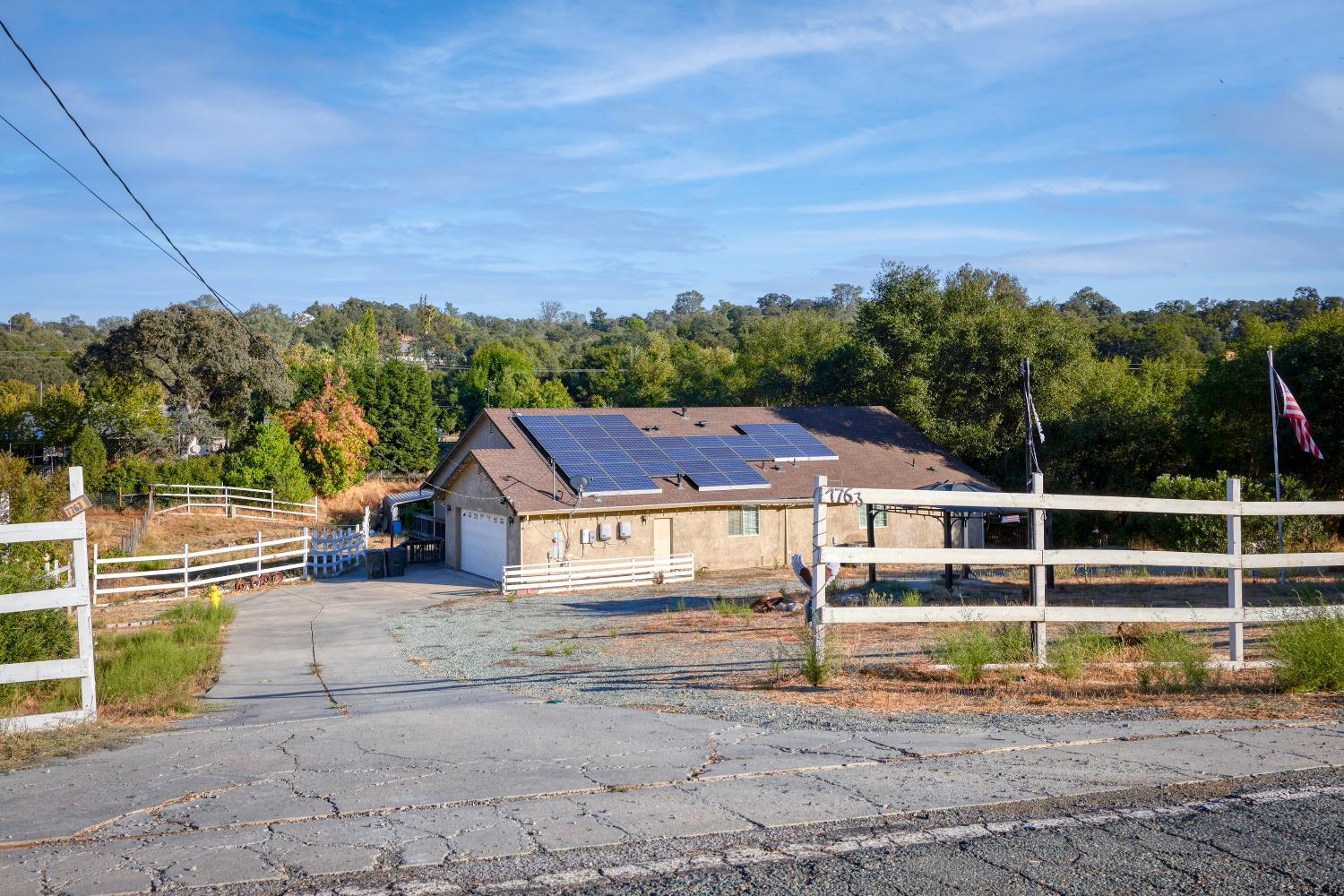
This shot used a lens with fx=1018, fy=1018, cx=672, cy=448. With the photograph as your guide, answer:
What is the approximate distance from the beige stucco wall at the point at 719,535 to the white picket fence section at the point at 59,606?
18.5 metres

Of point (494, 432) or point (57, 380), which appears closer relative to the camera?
point (494, 432)

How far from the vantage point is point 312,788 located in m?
6.29

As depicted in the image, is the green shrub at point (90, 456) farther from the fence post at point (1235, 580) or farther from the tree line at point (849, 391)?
the fence post at point (1235, 580)

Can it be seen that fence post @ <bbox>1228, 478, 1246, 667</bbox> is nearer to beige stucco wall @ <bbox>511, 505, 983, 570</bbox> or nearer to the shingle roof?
beige stucco wall @ <bbox>511, 505, 983, 570</bbox>

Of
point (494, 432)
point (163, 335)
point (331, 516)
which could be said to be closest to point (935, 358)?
point (494, 432)

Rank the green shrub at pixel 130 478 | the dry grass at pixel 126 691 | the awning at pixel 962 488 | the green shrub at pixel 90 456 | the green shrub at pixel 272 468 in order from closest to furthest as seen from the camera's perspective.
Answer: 1. the dry grass at pixel 126 691
2. the awning at pixel 962 488
3. the green shrub at pixel 90 456
4. the green shrub at pixel 130 478
5. the green shrub at pixel 272 468

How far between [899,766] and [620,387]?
7015 centimetres

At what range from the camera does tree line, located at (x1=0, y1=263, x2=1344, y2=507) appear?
35.1 m

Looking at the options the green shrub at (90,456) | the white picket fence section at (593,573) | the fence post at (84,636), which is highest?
the green shrub at (90,456)

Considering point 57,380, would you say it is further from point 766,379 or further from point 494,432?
point 494,432

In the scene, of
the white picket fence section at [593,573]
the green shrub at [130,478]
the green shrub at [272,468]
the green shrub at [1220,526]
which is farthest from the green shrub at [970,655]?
the green shrub at [130,478]

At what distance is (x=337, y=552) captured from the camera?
31719mm

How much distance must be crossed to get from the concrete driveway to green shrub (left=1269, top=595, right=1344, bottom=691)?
4.84 feet

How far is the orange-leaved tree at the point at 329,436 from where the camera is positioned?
4994cm
